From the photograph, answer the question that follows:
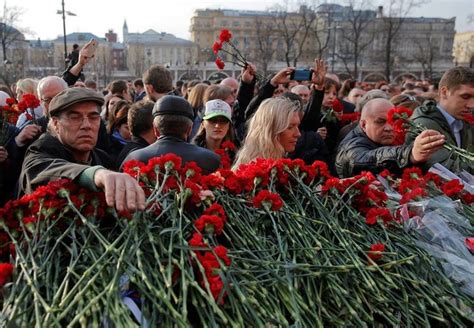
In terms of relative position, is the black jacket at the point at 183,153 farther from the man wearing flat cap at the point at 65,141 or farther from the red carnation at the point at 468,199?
the red carnation at the point at 468,199

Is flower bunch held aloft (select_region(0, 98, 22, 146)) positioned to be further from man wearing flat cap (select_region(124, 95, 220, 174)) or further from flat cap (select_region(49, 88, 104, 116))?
flat cap (select_region(49, 88, 104, 116))

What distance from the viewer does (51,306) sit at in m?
1.50

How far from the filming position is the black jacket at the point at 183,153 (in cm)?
306

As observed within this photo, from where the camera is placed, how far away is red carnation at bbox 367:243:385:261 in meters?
1.96

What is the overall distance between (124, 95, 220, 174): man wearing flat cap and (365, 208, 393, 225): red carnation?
1.18 meters

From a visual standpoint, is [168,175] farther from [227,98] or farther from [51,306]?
[227,98]

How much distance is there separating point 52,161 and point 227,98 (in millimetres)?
3251

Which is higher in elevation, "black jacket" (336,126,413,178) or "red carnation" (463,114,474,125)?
"red carnation" (463,114,474,125)

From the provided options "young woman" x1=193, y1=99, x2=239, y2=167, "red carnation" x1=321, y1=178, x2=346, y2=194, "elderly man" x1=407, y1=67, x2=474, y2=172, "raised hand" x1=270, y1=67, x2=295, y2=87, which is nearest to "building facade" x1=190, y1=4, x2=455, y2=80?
"raised hand" x1=270, y1=67, x2=295, y2=87

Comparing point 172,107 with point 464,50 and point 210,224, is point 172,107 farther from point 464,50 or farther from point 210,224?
point 464,50

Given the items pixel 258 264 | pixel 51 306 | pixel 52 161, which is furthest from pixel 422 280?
pixel 52 161

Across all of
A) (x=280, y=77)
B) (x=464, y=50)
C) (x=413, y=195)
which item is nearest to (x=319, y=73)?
(x=280, y=77)

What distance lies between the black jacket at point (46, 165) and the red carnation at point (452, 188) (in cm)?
209

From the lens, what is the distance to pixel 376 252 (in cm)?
195
